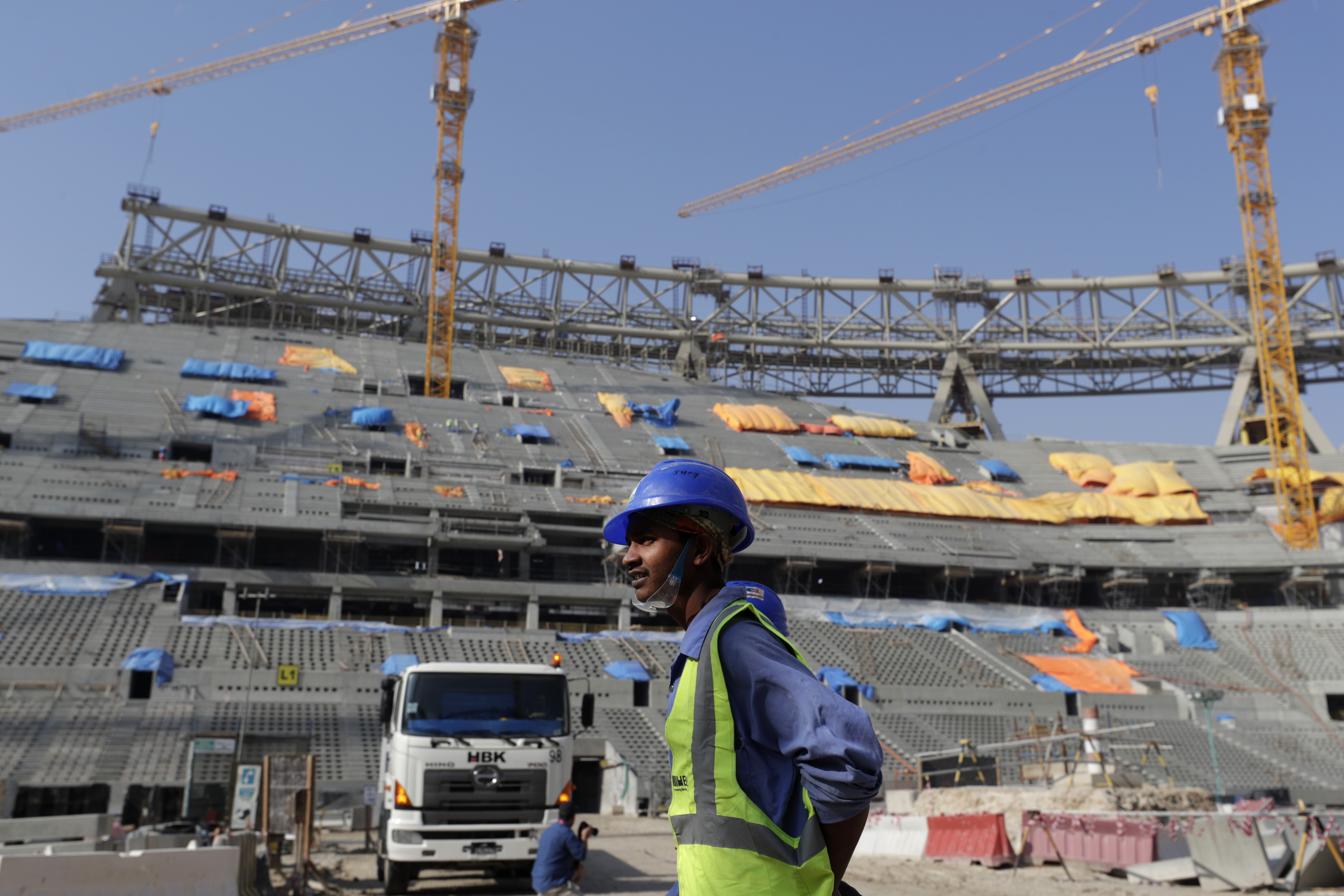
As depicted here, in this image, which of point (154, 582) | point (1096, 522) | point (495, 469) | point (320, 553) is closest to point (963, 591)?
point (1096, 522)

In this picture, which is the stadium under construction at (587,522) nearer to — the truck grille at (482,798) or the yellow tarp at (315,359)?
Result: the yellow tarp at (315,359)

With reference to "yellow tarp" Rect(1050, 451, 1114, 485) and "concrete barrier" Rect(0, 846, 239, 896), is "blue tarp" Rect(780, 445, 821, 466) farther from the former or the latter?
"concrete barrier" Rect(0, 846, 239, 896)

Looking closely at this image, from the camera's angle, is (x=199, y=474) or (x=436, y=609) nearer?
(x=436, y=609)

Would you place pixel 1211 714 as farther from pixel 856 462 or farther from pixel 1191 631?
pixel 856 462

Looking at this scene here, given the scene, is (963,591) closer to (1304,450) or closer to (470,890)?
(1304,450)

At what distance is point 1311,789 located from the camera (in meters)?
34.3

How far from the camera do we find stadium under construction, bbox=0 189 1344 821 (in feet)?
109

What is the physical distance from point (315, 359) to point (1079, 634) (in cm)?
5146

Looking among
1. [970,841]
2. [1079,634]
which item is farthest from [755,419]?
[970,841]

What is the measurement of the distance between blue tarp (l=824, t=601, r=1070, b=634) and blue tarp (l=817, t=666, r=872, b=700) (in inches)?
249

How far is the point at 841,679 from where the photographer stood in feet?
128

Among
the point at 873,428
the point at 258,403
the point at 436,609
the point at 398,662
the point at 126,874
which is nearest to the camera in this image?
the point at 126,874

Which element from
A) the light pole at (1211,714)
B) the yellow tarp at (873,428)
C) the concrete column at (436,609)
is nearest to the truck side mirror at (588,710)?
the light pole at (1211,714)

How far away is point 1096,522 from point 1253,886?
5069 centimetres
